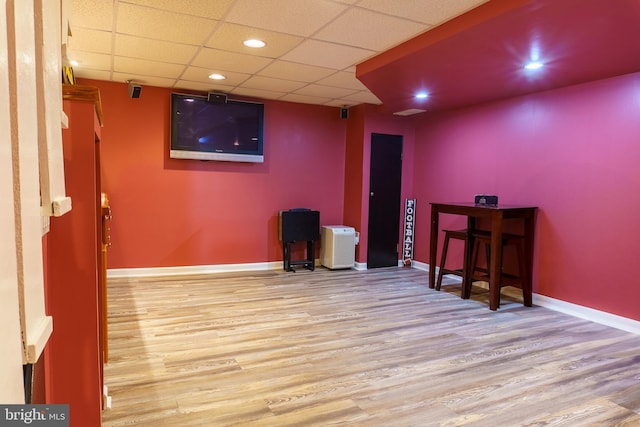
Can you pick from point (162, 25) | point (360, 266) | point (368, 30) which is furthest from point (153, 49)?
point (360, 266)

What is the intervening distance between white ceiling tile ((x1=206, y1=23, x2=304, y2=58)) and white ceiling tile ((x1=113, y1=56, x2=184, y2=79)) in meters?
0.88

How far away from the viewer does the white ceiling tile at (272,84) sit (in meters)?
4.55

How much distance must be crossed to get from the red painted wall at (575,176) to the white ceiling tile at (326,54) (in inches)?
77.4

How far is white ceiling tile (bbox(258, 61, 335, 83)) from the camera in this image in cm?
398

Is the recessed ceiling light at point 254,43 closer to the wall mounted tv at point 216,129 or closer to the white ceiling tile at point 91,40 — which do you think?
the white ceiling tile at point 91,40

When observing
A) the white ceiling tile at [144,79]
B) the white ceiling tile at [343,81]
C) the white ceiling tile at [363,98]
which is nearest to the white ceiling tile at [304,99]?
the white ceiling tile at [363,98]

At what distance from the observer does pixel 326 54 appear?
11.8ft

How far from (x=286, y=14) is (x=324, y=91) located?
224 cm

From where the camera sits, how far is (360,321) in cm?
A: 365

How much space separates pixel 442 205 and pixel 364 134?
1.64 metres

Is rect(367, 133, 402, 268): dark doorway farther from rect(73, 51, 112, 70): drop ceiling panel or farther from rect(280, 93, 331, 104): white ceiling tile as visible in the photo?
rect(73, 51, 112, 70): drop ceiling panel

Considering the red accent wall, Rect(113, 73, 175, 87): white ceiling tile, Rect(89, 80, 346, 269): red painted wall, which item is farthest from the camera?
Rect(89, 80, 346, 269): red painted wall

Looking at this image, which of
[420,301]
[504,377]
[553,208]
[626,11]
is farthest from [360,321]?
[626,11]

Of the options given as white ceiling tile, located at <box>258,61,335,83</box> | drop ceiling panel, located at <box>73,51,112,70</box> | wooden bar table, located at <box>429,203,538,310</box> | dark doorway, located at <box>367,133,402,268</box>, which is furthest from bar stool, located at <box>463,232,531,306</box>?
drop ceiling panel, located at <box>73,51,112,70</box>
